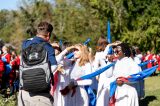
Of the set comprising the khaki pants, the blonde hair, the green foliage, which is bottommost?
the green foliage

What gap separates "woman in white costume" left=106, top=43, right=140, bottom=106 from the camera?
8.50 meters

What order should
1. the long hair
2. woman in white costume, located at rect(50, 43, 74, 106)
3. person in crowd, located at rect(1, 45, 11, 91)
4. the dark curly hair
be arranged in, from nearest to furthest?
1. woman in white costume, located at rect(50, 43, 74, 106)
2. the dark curly hair
3. the long hair
4. person in crowd, located at rect(1, 45, 11, 91)

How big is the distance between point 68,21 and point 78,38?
13.0 feet

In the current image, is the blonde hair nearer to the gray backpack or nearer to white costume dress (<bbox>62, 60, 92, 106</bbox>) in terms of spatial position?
white costume dress (<bbox>62, 60, 92, 106</bbox>)

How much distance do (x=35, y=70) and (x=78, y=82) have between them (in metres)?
2.90

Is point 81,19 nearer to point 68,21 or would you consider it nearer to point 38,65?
point 68,21

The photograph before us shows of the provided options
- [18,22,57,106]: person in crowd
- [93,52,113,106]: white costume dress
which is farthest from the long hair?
[18,22,57,106]: person in crowd

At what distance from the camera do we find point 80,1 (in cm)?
5519

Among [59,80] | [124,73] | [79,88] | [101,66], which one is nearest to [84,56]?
[79,88]

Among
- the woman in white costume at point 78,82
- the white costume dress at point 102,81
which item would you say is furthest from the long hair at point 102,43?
the woman in white costume at point 78,82

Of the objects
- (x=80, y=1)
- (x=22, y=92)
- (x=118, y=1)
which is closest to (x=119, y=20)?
(x=118, y=1)

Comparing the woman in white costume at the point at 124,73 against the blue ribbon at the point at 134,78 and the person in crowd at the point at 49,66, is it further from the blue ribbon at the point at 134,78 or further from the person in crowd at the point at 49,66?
the person in crowd at the point at 49,66

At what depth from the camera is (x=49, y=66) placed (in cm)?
610

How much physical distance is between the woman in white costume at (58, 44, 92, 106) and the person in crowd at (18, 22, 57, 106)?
243 cm
